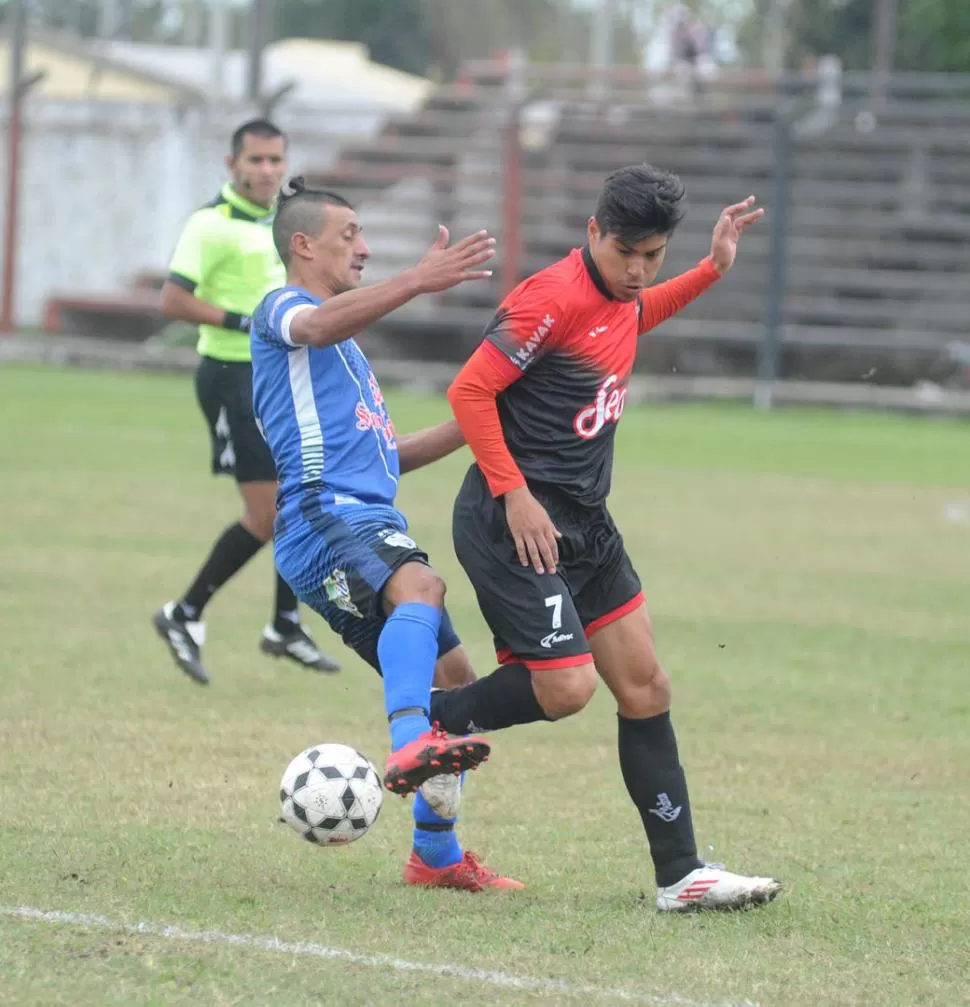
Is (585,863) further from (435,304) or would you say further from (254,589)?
(435,304)

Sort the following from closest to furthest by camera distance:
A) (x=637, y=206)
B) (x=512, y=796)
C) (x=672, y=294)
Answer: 1. (x=637, y=206)
2. (x=672, y=294)
3. (x=512, y=796)

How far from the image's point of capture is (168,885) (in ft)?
16.4

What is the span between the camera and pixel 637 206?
194 inches

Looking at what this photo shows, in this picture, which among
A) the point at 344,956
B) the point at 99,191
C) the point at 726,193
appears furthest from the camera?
the point at 99,191

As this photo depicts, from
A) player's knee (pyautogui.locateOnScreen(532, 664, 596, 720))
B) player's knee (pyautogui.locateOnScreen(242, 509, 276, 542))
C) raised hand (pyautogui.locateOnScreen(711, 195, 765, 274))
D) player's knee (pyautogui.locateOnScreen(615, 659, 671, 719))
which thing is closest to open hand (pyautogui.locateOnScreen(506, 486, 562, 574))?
player's knee (pyautogui.locateOnScreen(532, 664, 596, 720))

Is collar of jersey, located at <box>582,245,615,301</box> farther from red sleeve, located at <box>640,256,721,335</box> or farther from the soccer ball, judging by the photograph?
the soccer ball

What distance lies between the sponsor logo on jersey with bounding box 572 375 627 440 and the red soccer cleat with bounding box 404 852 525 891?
127cm

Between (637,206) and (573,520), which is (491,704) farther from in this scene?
(637,206)

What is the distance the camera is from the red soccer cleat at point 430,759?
456 centimetres

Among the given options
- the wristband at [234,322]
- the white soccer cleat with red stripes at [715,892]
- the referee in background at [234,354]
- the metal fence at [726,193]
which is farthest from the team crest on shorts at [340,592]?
the metal fence at [726,193]

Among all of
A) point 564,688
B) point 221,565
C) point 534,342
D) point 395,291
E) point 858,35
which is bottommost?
point 221,565

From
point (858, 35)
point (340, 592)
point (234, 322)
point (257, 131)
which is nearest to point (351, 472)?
point (340, 592)

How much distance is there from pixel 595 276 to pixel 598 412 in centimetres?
38

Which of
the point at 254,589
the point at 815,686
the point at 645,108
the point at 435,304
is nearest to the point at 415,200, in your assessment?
the point at 435,304
